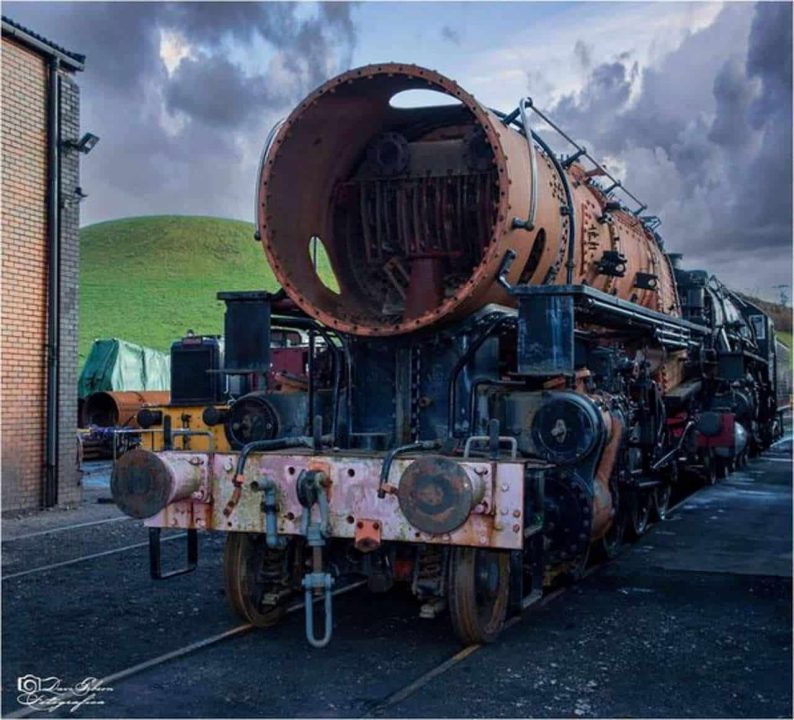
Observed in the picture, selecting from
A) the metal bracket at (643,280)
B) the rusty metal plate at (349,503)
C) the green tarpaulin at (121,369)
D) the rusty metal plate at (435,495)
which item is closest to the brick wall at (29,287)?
the rusty metal plate at (349,503)

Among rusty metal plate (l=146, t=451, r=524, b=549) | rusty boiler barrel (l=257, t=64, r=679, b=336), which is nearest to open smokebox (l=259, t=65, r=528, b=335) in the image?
rusty boiler barrel (l=257, t=64, r=679, b=336)

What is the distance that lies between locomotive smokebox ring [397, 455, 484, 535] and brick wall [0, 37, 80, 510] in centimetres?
769

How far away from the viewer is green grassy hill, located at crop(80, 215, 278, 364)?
49969 millimetres

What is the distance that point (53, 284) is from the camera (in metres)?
11.7

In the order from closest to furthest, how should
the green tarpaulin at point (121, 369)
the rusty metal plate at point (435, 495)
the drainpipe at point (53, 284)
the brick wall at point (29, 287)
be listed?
the rusty metal plate at point (435, 495) → the brick wall at point (29, 287) → the drainpipe at point (53, 284) → the green tarpaulin at point (121, 369)

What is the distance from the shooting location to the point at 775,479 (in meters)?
15.4

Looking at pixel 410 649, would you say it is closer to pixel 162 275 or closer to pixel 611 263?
pixel 611 263

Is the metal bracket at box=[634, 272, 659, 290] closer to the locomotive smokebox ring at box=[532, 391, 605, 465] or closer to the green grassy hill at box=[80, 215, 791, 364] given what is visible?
Result: the locomotive smokebox ring at box=[532, 391, 605, 465]

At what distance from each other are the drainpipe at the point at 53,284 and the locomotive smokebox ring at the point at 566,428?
303 inches

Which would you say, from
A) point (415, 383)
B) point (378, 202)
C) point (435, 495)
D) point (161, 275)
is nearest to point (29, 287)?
point (378, 202)

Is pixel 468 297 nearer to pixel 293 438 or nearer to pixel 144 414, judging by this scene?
pixel 293 438

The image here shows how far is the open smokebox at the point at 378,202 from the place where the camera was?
600cm

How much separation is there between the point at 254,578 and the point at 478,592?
1.38 m

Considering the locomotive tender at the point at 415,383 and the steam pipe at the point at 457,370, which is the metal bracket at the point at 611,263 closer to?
the locomotive tender at the point at 415,383
